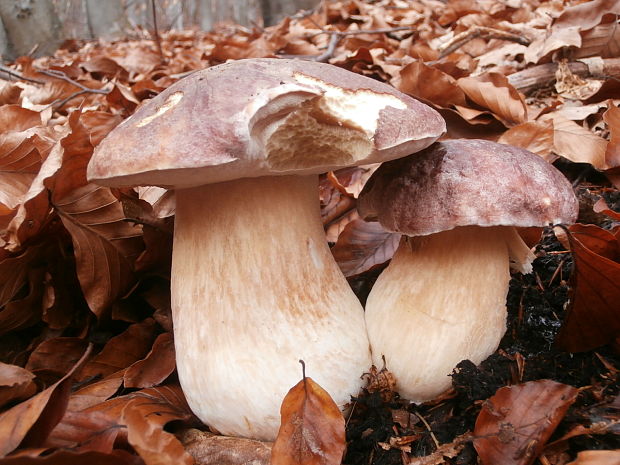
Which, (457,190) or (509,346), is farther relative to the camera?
(509,346)

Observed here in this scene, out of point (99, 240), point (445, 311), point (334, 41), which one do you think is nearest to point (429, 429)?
point (445, 311)

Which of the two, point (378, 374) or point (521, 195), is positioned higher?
point (521, 195)

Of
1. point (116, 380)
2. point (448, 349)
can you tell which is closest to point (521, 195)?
point (448, 349)

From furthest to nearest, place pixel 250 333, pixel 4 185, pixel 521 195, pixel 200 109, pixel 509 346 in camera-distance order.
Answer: pixel 4 185 < pixel 509 346 < pixel 250 333 < pixel 521 195 < pixel 200 109

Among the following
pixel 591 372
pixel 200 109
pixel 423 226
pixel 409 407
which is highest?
pixel 200 109

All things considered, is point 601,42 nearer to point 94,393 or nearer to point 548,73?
point 548,73

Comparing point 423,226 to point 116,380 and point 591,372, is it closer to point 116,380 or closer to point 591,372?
point 591,372
